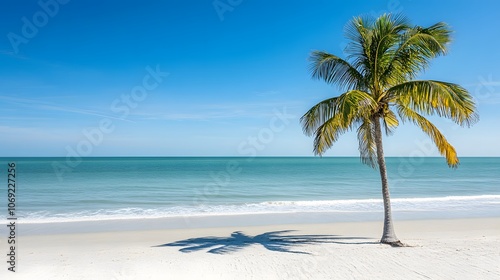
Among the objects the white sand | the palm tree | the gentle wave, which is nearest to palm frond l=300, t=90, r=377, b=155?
the palm tree

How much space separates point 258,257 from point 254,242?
2.13 metres

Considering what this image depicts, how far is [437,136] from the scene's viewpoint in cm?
920

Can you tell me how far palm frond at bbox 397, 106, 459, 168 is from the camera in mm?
9078

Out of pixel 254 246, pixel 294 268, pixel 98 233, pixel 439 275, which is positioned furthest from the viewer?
pixel 98 233

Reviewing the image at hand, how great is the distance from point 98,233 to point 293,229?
7071mm

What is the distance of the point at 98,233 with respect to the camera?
40.8 feet

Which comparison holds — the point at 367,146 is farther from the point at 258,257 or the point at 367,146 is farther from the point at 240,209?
the point at 240,209

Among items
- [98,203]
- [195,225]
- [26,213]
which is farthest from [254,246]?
[98,203]

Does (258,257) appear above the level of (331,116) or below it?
below

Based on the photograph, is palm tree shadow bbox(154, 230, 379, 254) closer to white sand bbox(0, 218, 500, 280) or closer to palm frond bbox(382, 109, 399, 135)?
white sand bbox(0, 218, 500, 280)

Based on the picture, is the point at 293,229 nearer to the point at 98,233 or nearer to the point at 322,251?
the point at 322,251

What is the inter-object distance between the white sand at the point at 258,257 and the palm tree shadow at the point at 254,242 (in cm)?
3

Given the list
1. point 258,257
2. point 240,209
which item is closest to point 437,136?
point 258,257

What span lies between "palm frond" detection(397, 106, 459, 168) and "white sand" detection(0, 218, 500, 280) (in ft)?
7.51
